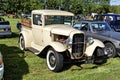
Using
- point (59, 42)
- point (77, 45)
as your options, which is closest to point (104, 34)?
point (77, 45)

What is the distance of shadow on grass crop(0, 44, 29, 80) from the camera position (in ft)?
23.8

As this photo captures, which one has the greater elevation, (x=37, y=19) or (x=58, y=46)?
(x=37, y=19)

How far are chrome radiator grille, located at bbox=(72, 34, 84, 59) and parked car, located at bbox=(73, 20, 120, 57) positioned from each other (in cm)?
229

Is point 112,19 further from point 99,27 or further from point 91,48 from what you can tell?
point 91,48

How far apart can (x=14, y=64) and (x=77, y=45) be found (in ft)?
7.80

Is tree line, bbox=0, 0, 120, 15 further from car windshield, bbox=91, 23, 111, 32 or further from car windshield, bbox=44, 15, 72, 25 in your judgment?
car windshield, bbox=44, 15, 72, 25

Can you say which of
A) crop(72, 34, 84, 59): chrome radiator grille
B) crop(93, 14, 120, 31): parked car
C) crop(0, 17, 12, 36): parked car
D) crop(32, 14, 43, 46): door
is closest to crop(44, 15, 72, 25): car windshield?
crop(32, 14, 43, 46): door

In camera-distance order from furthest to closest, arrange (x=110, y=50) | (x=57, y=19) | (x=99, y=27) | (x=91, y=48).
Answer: (x=99, y=27)
(x=110, y=50)
(x=57, y=19)
(x=91, y=48)

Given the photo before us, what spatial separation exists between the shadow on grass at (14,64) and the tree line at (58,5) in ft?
116

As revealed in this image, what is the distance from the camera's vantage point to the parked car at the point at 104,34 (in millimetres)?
10034

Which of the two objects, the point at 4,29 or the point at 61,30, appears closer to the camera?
the point at 61,30

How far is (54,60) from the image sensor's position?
7.90 m

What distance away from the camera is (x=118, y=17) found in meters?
20.5

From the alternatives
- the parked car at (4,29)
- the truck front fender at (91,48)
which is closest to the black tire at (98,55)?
the truck front fender at (91,48)
